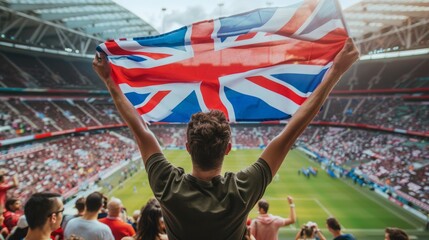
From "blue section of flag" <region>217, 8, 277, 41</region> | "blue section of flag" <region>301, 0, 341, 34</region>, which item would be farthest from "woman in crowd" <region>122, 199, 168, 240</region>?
"blue section of flag" <region>301, 0, 341, 34</region>

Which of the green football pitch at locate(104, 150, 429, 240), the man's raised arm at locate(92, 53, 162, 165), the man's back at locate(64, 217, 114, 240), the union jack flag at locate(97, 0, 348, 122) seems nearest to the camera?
the man's raised arm at locate(92, 53, 162, 165)

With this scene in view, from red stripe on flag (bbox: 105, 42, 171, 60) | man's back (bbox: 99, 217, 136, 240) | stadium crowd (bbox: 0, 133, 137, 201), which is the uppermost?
red stripe on flag (bbox: 105, 42, 171, 60)

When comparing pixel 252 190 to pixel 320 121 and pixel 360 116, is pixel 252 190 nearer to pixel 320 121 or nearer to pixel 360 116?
pixel 360 116

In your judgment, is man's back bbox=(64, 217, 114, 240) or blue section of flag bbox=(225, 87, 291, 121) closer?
man's back bbox=(64, 217, 114, 240)

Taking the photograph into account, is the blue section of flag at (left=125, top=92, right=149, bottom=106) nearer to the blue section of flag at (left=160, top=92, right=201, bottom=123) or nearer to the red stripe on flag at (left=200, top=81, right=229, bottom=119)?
the blue section of flag at (left=160, top=92, right=201, bottom=123)

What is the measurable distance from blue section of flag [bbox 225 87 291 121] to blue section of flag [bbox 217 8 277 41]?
725mm

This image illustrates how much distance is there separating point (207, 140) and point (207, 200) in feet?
0.94

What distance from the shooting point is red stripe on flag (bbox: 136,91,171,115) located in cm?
350

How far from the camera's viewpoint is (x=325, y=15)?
3301mm

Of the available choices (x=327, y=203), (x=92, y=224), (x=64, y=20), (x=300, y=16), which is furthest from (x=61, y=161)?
(x=300, y=16)

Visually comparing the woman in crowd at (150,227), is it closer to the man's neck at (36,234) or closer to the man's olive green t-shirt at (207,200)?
the man's neck at (36,234)

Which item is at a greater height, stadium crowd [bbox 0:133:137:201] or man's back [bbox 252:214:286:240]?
man's back [bbox 252:214:286:240]

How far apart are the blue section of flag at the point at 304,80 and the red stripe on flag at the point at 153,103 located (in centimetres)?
149

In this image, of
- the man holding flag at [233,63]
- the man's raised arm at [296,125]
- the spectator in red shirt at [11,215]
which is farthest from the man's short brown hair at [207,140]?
the spectator in red shirt at [11,215]
